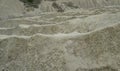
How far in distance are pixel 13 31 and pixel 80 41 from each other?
17.4 feet

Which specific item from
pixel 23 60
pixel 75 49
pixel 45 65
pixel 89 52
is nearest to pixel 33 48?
pixel 23 60

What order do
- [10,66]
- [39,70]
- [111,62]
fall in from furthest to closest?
[10,66]
[39,70]
[111,62]

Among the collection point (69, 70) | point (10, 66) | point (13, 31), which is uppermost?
point (69, 70)

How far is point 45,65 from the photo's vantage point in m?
5.66

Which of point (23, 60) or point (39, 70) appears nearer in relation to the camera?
point (39, 70)

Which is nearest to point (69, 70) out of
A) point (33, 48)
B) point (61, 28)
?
point (33, 48)

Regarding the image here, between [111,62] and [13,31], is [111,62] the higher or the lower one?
the higher one

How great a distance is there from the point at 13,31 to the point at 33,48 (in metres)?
4.37

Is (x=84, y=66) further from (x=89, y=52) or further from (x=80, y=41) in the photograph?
(x=80, y=41)

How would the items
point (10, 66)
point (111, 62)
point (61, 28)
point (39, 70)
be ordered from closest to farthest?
1. point (111, 62)
2. point (39, 70)
3. point (10, 66)
4. point (61, 28)

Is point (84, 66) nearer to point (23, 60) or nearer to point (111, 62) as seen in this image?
point (111, 62)

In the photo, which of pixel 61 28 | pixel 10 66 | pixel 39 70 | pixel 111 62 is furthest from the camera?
pixel 61 28

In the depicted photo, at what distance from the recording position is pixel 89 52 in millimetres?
5641

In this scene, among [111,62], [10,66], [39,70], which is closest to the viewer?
[111,62]
